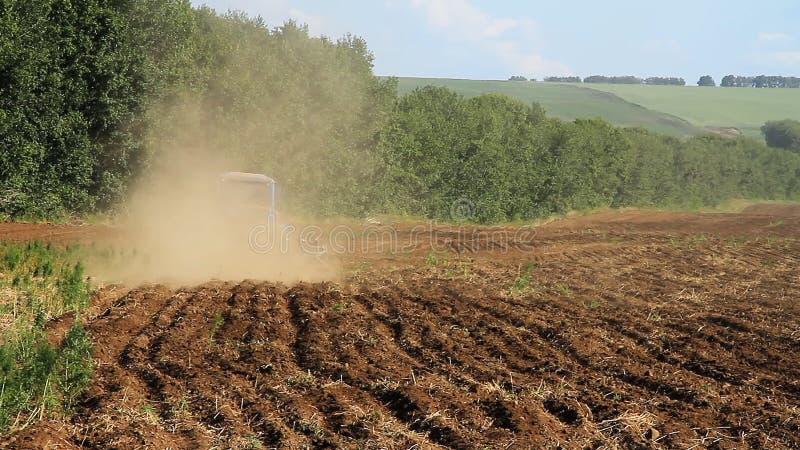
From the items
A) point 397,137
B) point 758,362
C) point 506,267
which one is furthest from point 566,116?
point 758,362

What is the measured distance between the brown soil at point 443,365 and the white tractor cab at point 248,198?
11.7 ft

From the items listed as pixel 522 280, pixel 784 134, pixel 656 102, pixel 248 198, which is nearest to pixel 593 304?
pixel 522 280

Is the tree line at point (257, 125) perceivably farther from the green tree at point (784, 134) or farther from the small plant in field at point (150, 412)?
the green tree at point (784, 134)

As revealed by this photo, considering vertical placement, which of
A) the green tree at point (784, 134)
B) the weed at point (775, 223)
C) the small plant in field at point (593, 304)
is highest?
the small plant in field at point (593, 304)

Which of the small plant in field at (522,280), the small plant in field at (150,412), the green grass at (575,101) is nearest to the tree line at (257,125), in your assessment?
the small plant in field at (522,280)

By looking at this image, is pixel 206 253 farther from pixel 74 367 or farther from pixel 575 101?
pixel 575 101

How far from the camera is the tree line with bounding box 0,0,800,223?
22.6 meters

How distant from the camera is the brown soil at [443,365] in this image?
7.27m

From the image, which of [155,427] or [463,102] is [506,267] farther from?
[463,102]

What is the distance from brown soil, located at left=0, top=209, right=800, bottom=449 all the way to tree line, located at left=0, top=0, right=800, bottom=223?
8.62m

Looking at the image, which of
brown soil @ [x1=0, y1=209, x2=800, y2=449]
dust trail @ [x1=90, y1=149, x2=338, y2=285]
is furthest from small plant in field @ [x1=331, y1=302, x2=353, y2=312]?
dust trail @ [x1=90, y1=149, x2=338, y2=285]

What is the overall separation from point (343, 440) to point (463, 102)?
38.8 m

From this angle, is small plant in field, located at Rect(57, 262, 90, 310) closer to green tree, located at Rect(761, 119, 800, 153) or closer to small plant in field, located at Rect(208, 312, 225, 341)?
small plant in field, located at Rect(208, 312, 225, 341)

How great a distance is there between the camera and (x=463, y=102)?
146 ft
